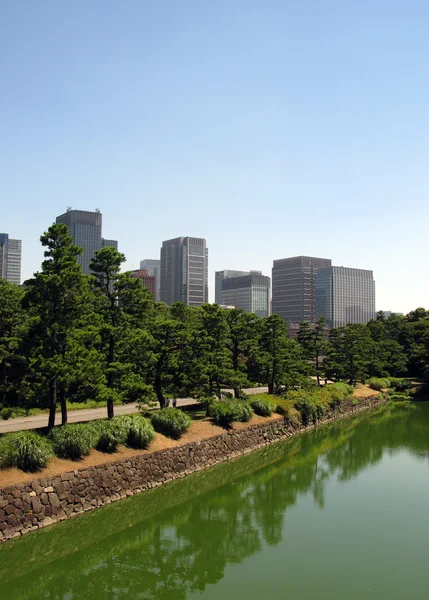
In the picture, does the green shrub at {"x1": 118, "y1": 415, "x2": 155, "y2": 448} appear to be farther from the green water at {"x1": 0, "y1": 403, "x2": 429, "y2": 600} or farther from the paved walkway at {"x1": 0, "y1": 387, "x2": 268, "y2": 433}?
the paved walkway at {"x1": 0, "y1": 387, "x2": 268, "y2": 433}

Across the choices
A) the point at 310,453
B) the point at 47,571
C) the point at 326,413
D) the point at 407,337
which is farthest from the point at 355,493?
the point at 407,337

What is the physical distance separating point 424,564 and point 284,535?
202 inches

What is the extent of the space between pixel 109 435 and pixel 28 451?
15.6 feet

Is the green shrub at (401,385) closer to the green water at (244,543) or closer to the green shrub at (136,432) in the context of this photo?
the green water at (244,543)

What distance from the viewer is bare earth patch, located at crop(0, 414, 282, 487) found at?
18.9 meters

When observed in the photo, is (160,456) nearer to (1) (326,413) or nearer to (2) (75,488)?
(2) (75,488)

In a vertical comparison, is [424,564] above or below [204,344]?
below

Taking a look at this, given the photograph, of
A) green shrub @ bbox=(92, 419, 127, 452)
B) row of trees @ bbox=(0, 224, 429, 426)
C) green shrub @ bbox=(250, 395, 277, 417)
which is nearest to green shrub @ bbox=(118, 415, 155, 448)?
green shrub @ bbox=(92, 419, 127, 452)

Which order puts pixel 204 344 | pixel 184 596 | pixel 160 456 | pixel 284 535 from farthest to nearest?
1. pixel 204 344
2. pixel 160 456
3. pixel 284 535
4. pixel 184 596

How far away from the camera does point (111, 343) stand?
2755 cm

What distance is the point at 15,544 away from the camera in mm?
17234

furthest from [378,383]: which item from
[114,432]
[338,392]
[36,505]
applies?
[36,505]

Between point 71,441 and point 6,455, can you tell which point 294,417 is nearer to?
point 71,441

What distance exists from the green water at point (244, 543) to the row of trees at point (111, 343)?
5757 millimetres
